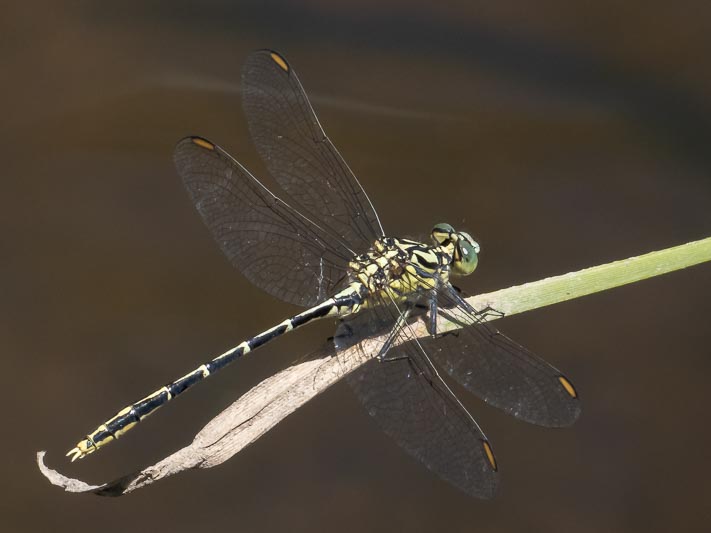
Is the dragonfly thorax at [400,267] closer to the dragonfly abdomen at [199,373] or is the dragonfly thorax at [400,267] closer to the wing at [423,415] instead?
the dragonfly abdomen at [199,373]

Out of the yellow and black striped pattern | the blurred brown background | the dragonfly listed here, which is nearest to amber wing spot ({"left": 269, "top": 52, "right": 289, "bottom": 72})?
the dragonfly

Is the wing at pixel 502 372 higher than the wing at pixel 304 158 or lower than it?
Answer: lower

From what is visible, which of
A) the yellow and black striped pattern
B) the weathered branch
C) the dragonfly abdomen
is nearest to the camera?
the weathered branch

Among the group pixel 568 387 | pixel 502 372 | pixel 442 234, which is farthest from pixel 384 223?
pixel 568 387

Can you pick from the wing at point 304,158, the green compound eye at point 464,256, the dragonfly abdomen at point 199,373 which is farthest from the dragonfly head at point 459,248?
the dragonfly abdomen at point 199,373

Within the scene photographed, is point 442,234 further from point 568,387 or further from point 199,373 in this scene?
point 199,373

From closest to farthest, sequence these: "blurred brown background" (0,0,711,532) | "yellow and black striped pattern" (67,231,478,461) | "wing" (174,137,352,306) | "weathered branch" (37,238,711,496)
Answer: "weathered branch" (37,238,711,496)
"yellow and black striped pattern" (67,231,478,461)
"wing" (174,137,352,306)
"blurred brown background" (0,0,711,532)

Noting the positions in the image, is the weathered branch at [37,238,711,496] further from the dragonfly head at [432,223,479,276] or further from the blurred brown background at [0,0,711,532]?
the blurred brown background at [0,0,711,532]
